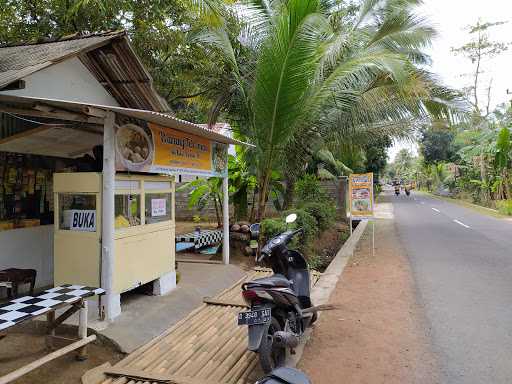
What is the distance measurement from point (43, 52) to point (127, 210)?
2.43 metres

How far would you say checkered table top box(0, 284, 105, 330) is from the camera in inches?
128

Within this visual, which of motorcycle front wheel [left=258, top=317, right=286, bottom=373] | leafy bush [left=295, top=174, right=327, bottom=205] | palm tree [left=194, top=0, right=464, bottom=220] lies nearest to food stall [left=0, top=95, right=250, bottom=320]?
motorcycle front wheel [left=258, top=317, right=286, bottom=373]

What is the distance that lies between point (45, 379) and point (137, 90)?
448 centimetres

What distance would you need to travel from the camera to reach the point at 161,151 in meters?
5.32

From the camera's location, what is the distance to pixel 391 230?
14492 millimetres

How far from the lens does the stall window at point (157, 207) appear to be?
215 inches

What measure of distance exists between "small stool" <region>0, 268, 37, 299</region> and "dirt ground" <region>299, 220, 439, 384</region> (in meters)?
3.71

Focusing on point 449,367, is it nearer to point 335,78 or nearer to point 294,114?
point 294,114

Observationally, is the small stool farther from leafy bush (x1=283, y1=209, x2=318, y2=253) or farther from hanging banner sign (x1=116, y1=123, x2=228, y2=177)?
leafy bush (x1=283, y1=209, x2=318, y2=253)

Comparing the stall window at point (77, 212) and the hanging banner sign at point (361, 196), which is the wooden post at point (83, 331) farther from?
the hanging banner sign at point (361, 196)

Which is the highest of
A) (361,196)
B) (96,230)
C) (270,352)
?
(361,196)

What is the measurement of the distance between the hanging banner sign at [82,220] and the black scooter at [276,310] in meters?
2.05

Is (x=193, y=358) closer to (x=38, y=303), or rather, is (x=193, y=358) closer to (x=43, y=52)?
(x=38, y=303)

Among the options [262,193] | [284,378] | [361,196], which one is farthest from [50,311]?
[361,196]
